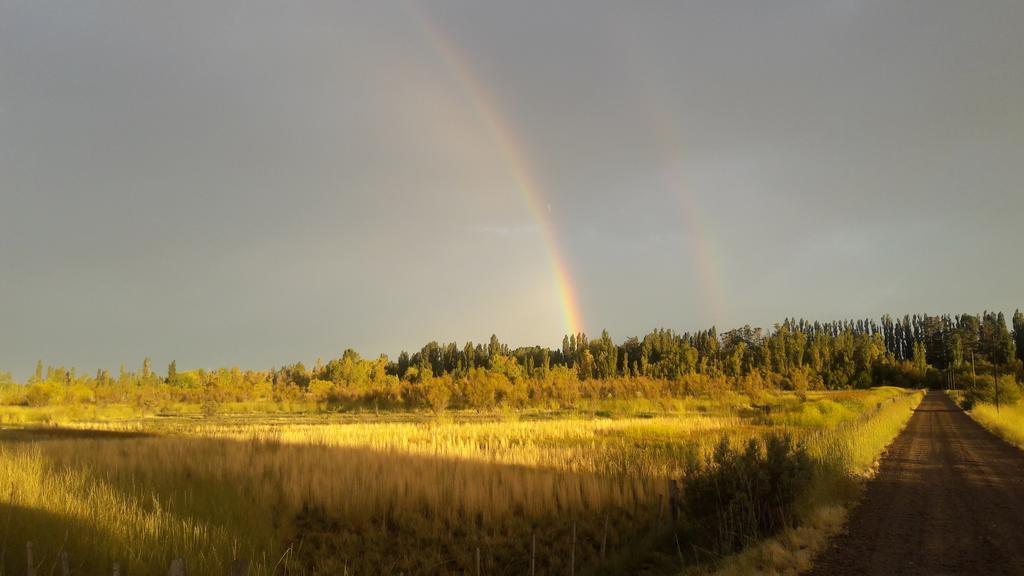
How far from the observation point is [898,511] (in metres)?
12.4

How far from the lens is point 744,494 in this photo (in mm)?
10609

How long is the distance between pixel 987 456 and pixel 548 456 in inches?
670

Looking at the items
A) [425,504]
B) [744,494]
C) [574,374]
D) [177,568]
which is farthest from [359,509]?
[574,374]

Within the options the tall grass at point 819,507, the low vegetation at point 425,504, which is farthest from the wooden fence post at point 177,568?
the tall grass at point 819,507

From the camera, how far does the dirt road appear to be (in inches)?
342

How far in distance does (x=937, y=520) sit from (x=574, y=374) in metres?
88.8

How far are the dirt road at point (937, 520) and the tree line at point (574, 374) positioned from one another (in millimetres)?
40908

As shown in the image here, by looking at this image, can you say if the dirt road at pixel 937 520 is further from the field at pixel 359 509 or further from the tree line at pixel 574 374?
the tree line at pixel 574 374

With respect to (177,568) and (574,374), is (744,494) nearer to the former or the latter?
(177,568)

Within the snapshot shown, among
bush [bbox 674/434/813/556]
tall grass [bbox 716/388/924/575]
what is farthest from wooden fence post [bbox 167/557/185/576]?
bush [bbox 674/434/813/556]

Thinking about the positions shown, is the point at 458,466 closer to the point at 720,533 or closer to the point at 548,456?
the point at 548,456

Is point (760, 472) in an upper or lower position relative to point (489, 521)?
upper

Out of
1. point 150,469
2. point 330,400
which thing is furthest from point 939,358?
point 150,469

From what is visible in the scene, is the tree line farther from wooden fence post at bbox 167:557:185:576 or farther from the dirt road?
wooden fence post at bbox 167:557:185:576
